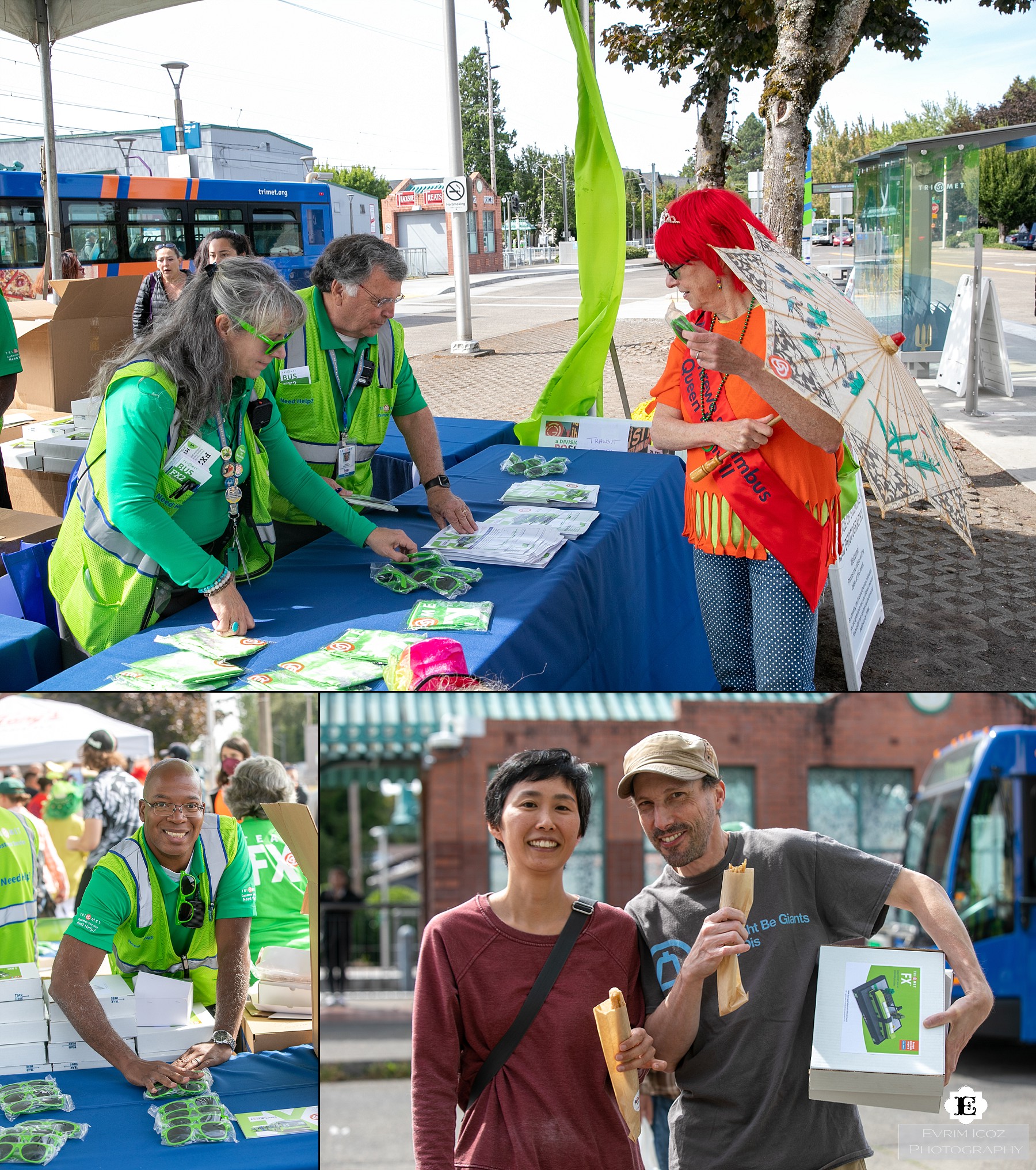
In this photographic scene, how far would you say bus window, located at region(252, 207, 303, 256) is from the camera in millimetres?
20219

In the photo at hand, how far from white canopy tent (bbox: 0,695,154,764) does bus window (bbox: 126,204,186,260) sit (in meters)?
17.6

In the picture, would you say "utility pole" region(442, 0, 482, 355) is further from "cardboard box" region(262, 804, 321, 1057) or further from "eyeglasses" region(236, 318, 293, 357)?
"cardboard box" region(262, 804, 321, 1057)

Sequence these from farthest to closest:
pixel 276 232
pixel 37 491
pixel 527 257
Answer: pixel 527 257 → pixel 276 232 → pixel 37 491

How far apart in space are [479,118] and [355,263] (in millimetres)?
77783

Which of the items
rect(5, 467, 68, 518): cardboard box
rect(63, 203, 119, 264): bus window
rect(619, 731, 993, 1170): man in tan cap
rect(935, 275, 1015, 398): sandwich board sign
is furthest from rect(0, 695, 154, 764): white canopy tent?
rect(63, 203, 119, 264): bus window

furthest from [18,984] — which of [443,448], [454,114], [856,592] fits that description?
[454,114]

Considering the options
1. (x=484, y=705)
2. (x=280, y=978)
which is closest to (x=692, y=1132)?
(x=484, y=705)

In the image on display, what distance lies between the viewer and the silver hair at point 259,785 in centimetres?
176

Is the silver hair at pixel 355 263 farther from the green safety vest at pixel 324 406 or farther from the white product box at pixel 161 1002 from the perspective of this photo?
the white product box at pixel 161 1002

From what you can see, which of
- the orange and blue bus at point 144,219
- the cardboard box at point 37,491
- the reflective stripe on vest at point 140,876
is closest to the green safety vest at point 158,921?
the reflective stripe on vest at point 140,876

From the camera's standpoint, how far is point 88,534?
2551 millimetres

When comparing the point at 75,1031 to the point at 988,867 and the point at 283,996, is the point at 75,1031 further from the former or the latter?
the point at 988,867

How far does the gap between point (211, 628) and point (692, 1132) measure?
1.60 m

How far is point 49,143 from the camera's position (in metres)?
9.66
